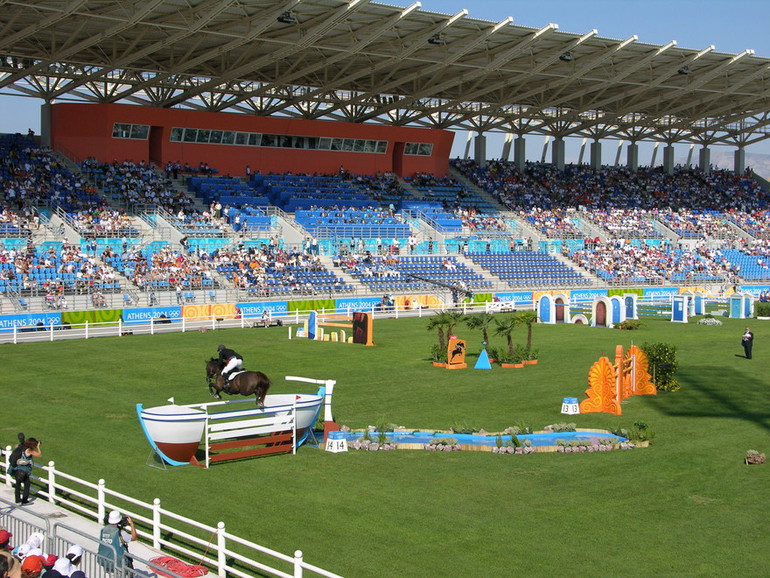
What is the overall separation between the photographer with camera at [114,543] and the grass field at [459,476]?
2.20 metres

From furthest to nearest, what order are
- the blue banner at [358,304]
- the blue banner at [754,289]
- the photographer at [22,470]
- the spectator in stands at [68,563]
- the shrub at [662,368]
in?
the blue banner at [754,289]
the blue banner at [358,304]
the shrub at [662,368]
the photographer at [22,470]
the spectator in stands at [68,563]

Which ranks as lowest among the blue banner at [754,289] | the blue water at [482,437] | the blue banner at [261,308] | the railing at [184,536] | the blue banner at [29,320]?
the railing at [184,536]

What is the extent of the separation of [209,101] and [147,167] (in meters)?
7.15

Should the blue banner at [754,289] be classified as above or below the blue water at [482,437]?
above

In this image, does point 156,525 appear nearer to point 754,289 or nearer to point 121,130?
point 121,130

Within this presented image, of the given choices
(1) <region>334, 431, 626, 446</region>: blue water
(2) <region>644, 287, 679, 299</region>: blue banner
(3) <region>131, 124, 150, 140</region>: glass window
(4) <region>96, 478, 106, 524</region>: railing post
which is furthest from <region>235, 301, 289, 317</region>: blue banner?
(4) <region>96, 478, 106, 524</region>: railing post

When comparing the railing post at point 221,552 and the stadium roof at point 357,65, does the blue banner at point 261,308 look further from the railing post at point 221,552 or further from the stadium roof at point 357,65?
the railing post at point 221,552

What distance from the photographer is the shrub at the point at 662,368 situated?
26.7 metres

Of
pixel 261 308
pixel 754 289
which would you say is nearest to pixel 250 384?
pixel 261 308

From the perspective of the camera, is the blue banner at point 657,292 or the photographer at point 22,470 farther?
the blue banner at point 657,292

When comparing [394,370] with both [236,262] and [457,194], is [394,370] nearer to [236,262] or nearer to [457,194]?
[236,262]

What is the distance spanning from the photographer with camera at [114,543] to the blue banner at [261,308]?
32.8 metres

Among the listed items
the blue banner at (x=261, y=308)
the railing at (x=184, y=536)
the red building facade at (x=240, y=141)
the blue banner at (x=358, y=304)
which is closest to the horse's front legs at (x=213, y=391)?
the railing at (x=184, y=536)

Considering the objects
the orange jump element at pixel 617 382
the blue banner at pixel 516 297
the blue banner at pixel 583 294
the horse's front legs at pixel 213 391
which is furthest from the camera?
the blue banner at pixel 583 294
